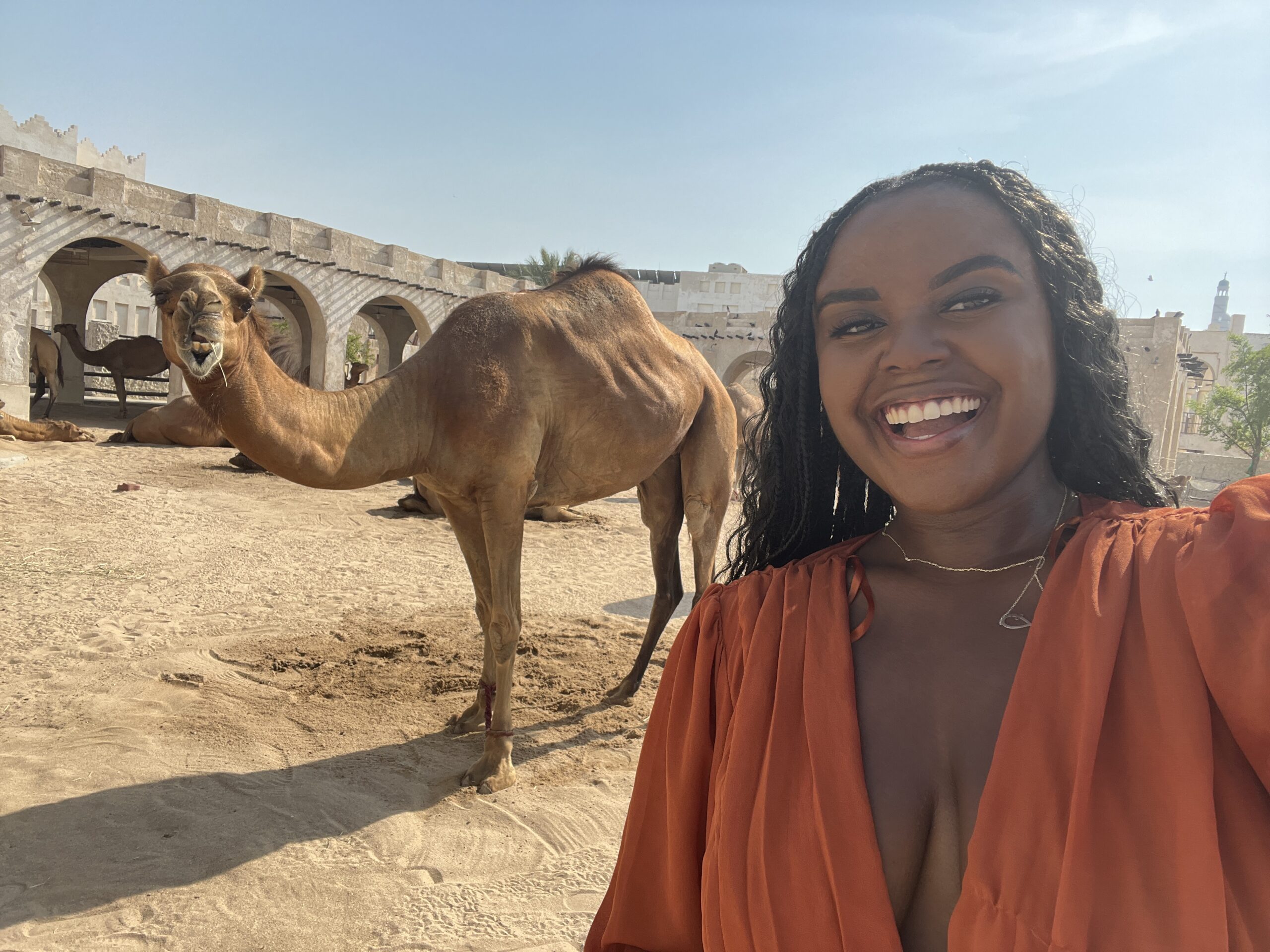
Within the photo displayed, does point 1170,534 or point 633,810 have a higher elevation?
point 1170,534

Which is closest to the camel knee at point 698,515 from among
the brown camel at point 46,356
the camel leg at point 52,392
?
the camel leg at point 52,392

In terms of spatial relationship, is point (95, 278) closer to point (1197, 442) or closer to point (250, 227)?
point (250, 227)

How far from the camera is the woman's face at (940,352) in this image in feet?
4.72

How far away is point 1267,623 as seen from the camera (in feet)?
3.35

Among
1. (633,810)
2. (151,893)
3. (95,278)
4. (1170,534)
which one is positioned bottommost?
(151,893)

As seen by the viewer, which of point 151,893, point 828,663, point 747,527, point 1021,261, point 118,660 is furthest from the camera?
point 118,660

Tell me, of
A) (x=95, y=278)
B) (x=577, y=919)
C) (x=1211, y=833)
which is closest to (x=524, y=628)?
(x=577, y=919)

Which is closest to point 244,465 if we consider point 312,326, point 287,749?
point 312,326

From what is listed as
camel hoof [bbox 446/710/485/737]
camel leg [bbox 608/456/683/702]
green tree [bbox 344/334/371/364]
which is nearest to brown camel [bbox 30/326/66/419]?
green tree [bbox 344/334/371/364]

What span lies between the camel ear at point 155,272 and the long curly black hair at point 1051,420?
2840mm

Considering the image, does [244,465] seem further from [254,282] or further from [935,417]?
[935,417]

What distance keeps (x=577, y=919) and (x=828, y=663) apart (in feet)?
7.57

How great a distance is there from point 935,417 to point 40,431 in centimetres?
1657

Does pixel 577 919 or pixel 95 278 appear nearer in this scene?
pixel 577 919
